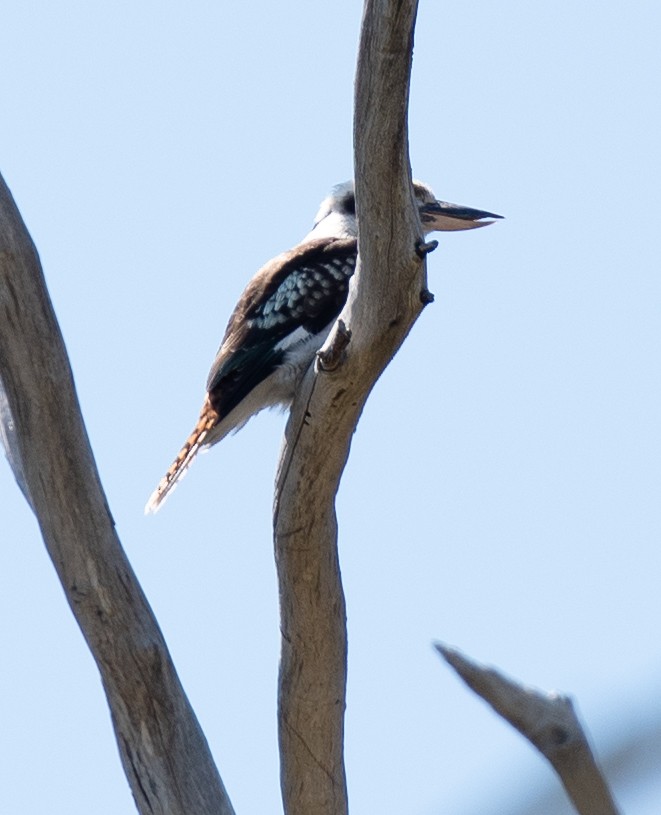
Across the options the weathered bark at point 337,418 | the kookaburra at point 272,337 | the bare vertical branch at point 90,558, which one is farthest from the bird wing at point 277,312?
the weathered bark at point 337,418

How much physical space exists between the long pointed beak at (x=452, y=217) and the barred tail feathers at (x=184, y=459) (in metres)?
1.44

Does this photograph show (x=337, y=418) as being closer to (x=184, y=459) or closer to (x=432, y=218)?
(x=184, y=459)

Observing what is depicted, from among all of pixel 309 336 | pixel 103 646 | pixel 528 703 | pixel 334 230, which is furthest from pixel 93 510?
pixel 334 230

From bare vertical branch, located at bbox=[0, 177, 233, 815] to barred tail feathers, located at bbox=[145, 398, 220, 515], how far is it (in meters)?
0.76

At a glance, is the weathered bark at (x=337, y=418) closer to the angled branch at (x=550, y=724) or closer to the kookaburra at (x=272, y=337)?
the kookaburra at (x=272, y=337)

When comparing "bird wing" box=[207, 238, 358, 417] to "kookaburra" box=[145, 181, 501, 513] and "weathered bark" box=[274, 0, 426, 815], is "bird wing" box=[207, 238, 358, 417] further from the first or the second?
"weathered bark" box=[274, 0, 426, 815]

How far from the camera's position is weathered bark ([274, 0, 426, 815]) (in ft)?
8.00

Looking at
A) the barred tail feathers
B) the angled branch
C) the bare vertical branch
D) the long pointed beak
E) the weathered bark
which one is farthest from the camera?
the long pointed beak

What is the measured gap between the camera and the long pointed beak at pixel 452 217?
193 inches

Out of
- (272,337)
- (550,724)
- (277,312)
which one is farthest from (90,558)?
(550,724)

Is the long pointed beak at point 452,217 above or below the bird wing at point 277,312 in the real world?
above

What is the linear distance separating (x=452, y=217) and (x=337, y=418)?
90.1 inches

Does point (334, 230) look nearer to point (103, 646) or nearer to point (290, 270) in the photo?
point (290, 270)

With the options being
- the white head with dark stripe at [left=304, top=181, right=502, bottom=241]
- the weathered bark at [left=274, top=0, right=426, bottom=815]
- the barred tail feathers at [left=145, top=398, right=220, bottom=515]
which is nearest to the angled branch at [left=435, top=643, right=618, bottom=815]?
the weathered bark at [left=274, top=0, right=426, bottom=815]
